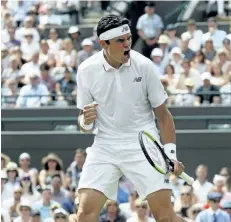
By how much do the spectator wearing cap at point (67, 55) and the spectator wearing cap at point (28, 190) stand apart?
138 inches

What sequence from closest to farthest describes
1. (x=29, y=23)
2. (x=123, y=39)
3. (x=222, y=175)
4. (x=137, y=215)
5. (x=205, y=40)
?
(x=123, y=39) → (x=137, y=215) → (x=222, y=175) → (x=205, y=40) → (x=29, y=23)

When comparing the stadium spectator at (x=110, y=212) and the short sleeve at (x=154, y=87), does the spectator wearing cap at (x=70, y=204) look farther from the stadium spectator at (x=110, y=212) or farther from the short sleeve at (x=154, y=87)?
the short sleeve at (x=154, y=87)

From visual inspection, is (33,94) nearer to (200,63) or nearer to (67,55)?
(67,55)

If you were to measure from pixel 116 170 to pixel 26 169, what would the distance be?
21.4ft

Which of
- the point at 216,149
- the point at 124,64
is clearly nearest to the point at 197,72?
the point at 216,149

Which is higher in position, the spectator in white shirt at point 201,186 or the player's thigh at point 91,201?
the player's thigh at point 91,201

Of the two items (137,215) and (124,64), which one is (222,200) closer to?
(137,215)

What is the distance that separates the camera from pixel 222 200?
12781mm

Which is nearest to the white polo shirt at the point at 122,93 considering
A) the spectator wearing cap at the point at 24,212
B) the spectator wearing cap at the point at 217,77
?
the spectator wearing cap at the point at 24,212

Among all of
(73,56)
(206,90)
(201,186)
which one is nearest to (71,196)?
(201,186)

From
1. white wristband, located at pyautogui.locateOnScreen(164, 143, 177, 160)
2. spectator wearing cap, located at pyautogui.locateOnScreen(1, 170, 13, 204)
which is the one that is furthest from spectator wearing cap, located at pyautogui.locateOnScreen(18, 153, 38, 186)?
white wristband, located at pyautogui.locateOnScreen(164, 143, 177, 160)

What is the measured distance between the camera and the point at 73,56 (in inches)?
689

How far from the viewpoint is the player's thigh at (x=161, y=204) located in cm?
811

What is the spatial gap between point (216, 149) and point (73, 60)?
3.23 meters
